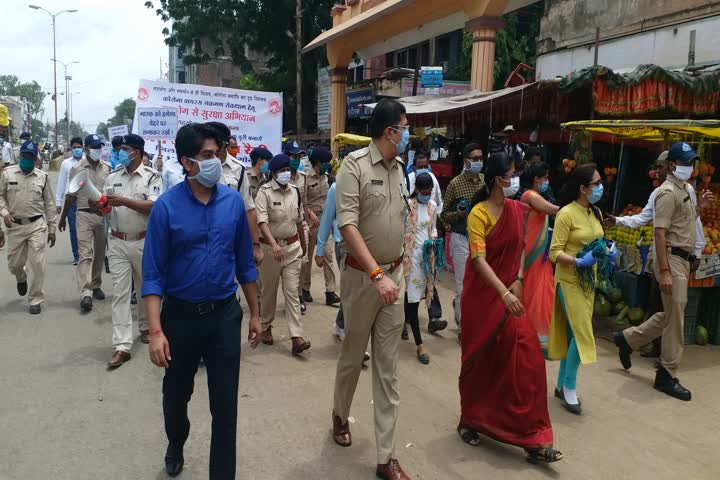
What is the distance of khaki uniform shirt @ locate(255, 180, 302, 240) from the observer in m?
5.82

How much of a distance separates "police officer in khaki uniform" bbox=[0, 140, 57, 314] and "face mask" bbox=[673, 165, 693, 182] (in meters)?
6.53

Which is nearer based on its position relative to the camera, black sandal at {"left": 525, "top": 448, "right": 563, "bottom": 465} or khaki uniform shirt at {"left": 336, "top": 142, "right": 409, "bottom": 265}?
khaki uniform shirt at {"left": 336, "top": 142, "right": 409, "bottom": 265}

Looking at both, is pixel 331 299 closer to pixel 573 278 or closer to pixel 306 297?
pixel 306 297

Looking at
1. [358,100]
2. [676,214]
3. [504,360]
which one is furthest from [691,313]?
[358,100]

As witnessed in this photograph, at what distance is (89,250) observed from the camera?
285 inches

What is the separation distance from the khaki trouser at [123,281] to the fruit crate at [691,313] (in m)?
5.30

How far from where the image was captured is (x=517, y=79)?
13.4 metres

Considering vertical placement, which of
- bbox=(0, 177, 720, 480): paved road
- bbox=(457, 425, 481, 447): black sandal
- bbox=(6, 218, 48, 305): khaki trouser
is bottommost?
bbox=(0, 177, 720, 480): paved road

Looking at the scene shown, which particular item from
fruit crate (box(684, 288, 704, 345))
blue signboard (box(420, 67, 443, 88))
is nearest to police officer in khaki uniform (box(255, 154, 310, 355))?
fruit crate (box(684, 288, 704, 345))

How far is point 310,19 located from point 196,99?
61.8 ft

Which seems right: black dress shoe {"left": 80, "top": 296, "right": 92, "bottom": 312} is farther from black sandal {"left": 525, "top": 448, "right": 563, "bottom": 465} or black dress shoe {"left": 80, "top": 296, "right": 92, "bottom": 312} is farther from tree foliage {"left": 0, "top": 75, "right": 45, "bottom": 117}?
tree foliage {"left": 0, "top": 75, "right": 45, "bottom": 117}

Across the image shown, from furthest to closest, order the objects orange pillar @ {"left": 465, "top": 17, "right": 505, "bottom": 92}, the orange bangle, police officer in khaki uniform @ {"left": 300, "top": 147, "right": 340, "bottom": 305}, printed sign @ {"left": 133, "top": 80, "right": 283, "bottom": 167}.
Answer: orange pillar @ {"left": 465, "top": 17, "right": 505, "bottom": 92}
printed sign @ {"left": 133, "top": 80, "right": 283, "bottom": 167}
police officer in khaki uniform @ {"left": 300, "top": 147, "right": 340, "bottom": 305}
the orange bangle

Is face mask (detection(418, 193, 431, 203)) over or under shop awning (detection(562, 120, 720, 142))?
under

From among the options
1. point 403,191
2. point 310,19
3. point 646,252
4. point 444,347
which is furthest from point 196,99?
point 310,19
